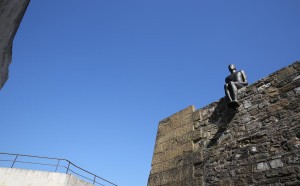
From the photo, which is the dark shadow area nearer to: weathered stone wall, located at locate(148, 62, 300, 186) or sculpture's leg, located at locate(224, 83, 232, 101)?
weathered stone wall, located at locate(148, 62, 300, 186)

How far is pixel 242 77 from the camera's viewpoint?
16.0 ft

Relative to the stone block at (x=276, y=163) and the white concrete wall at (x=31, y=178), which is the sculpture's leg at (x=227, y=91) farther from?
the white concrete wall at (x=31, y=178)

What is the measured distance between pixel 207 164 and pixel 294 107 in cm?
175

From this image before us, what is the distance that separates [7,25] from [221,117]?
13.3 ft

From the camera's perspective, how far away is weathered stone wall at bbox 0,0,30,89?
3.92ft

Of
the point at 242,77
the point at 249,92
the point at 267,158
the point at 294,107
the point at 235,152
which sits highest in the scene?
the point at 242,77

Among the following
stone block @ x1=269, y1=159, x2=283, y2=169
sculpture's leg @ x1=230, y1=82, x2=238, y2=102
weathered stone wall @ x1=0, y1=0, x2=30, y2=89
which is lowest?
weathered stone wall @ x1=0, y1=0, x2=30, y2=89

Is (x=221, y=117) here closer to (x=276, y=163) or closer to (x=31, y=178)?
(x=276, y=163)

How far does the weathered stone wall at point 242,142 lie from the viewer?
3.31 metres

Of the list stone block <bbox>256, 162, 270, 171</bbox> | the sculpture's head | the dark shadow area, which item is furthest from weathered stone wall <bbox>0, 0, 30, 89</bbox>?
the sculpture's head

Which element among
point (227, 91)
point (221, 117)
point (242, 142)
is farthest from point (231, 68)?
point (242, 142)

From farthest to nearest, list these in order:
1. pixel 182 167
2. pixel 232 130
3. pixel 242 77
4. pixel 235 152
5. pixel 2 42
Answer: pixel 242 77
pixel 182 167
pixel 232 130
pixel 235 152
pixel 2 42

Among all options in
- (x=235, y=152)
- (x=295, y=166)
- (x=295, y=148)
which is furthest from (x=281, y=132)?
(x=235, y=152)

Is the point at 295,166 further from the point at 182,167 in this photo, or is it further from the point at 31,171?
the point at 31,171
